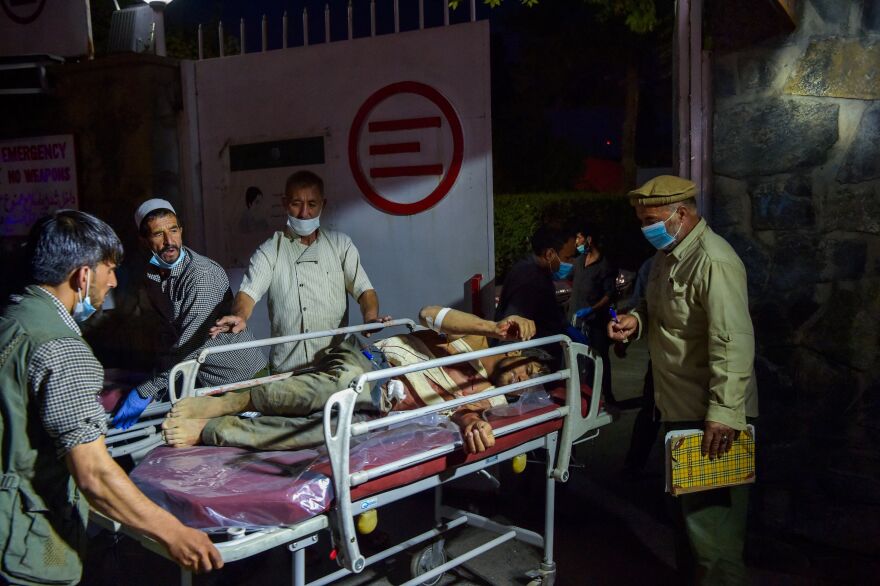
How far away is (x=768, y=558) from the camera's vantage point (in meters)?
3.94

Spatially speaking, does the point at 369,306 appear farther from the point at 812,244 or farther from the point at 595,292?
the point at 595,292

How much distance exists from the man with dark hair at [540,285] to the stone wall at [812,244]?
0.90 meters

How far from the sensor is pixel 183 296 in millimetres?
3973

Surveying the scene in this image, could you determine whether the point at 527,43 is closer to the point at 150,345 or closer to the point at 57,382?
the point at 150,345

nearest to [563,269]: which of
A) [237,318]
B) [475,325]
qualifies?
[475,325]

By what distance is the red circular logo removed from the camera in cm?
470

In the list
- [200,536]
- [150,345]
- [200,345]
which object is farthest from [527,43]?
[200,536]

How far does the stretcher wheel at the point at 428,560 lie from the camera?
374 cm

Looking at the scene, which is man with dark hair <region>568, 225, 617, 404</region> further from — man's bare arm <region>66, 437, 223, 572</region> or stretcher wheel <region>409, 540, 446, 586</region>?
man's bare arm <region>66, 437, 223, 572</region>

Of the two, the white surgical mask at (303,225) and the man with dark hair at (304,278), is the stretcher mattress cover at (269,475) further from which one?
the white surgical mask at (303,225)

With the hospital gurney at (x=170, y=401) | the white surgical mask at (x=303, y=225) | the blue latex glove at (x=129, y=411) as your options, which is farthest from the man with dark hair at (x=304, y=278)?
the blue latex glove at (x=129, y=411)

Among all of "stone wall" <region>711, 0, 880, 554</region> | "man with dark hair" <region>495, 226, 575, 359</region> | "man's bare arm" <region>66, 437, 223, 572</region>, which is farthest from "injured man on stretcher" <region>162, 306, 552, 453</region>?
"stone wall" <region>711, 0, 880, 554</region>

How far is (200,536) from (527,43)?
22.3m

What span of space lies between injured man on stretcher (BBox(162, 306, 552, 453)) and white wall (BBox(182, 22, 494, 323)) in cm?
93
